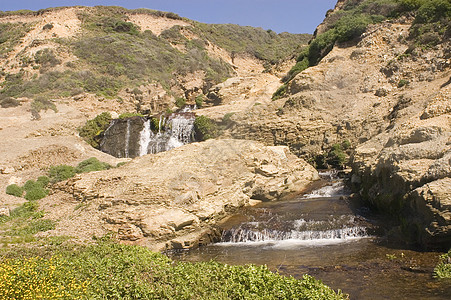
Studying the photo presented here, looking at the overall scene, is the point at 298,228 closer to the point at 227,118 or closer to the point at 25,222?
the point at 25,222

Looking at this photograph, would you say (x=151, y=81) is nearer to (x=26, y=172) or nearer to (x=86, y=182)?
(x=26, y=172)

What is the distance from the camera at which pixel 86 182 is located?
16.3 metres

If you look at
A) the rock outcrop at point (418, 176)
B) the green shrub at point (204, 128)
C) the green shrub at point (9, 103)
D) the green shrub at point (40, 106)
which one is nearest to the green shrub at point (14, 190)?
the green shrub at point (204, 128)

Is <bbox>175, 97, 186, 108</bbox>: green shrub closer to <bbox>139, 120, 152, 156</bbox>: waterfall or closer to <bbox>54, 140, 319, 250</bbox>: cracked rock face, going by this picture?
<bbox>139, 120, 152, 156</bbox>: waterfall

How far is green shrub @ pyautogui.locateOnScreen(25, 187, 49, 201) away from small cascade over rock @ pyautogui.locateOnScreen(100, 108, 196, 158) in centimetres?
947

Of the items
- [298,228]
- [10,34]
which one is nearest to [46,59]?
[10,34]

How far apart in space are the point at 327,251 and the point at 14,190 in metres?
15.9

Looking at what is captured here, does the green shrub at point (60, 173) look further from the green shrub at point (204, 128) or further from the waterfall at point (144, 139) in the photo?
the green shrub at point (204, 128)

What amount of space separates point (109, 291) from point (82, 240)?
6.86 m

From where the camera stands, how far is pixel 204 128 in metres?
27.3

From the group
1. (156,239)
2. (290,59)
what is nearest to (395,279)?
(156,239)

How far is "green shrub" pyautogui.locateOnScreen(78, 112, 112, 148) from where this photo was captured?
29.1m

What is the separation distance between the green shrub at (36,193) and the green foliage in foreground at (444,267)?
678 inches

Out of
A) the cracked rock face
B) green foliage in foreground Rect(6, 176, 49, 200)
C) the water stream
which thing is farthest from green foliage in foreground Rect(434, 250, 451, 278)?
green foliage in foreground Rect(6, 176, 49, 200)
